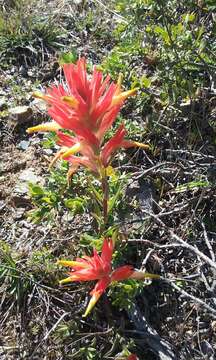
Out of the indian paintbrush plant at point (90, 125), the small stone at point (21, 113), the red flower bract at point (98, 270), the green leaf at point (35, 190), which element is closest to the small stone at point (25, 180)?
the small stone at point (21, 113)

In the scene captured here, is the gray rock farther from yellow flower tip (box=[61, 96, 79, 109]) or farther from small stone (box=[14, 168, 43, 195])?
yellow flower tip (box=[61, 96, 79, 109])

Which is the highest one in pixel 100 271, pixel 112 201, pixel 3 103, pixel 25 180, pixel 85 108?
pixel 3 103

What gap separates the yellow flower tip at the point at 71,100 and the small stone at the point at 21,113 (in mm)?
1346

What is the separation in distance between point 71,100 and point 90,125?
168mm

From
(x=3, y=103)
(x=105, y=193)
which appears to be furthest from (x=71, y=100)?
(x=3, y=103)

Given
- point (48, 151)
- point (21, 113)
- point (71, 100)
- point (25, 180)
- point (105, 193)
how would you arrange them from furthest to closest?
1. point (21, 113)
2. point (48, 151)
3. point (25, 180)
4. point (105, 193)
5. point (71, 100)

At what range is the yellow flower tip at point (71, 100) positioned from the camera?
1664 millimetres

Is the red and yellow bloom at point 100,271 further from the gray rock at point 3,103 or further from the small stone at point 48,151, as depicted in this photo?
the gray rock at point 3,103

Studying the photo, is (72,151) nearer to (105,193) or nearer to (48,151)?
(105,193)

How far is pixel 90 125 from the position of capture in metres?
1.83

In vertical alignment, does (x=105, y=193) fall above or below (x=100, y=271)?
above

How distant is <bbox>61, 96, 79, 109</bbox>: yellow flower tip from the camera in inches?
65.5

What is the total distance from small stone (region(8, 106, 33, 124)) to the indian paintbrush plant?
116 cm

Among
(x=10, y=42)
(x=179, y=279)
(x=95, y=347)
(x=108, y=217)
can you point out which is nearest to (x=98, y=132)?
(x=108, y=217)
